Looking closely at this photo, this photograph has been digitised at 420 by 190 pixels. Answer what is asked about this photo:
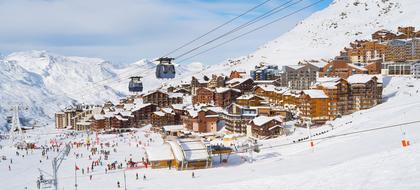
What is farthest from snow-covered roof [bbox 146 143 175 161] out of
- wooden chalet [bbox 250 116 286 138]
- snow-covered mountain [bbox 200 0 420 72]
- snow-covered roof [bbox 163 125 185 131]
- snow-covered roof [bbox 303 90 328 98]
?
snow-covered mountain [bbox 200 0 420 72]

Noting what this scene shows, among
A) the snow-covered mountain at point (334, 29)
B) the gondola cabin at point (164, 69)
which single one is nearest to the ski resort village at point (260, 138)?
the gondola cabin at point (164, 69)

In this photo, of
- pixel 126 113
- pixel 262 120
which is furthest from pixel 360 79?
Answer: pixel 126 113

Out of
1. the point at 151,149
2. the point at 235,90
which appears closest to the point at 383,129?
the point at 151,149

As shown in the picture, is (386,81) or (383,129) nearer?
(383,129)

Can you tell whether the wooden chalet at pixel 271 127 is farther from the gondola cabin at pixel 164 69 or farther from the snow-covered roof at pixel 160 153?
the gondola cabin at pixel 164 69

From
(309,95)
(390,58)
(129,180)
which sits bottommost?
(129,180)

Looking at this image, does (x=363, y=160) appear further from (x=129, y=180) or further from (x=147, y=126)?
(x=147, y=126)
